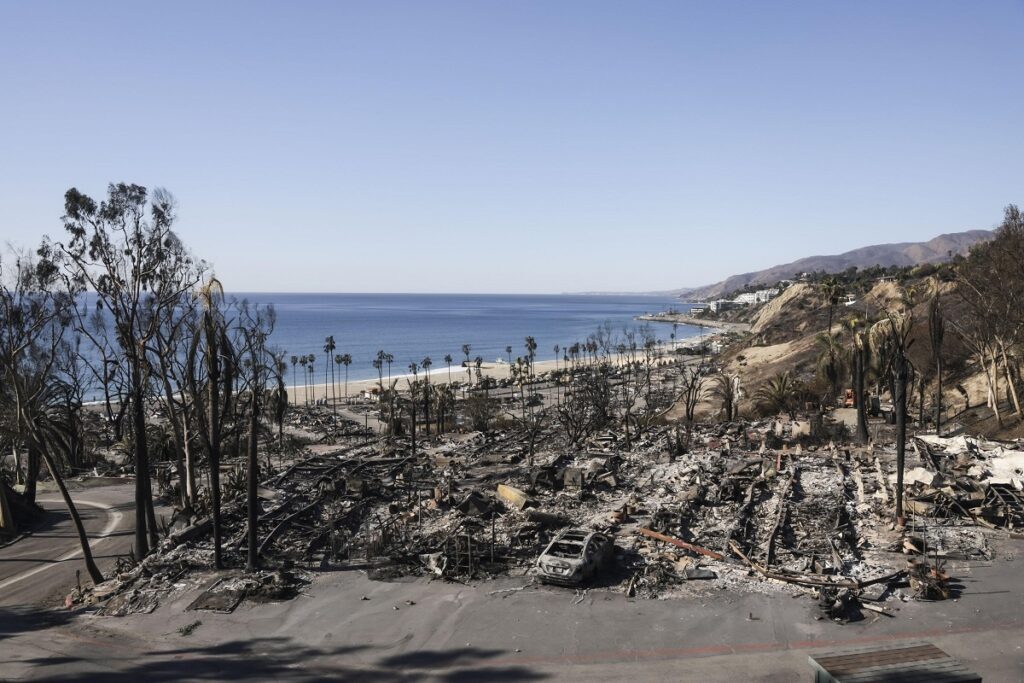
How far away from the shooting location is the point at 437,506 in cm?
2334

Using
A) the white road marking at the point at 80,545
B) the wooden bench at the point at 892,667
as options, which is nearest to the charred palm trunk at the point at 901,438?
the wooden bench at the point at 892,667

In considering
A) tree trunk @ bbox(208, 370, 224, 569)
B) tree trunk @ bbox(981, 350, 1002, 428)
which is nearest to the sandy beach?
tree trunk @ bbox(981, 350, 1002, 428)

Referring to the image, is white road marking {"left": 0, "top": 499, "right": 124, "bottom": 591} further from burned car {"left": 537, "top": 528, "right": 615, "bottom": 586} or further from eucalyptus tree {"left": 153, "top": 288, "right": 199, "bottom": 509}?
burned car {"left": 537, "top": 528, "right": 615, "bottom": 586}

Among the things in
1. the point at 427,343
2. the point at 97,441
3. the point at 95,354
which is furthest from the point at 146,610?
the point at 427,343

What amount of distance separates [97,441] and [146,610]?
40.1m

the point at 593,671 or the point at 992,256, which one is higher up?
the point at 992,256

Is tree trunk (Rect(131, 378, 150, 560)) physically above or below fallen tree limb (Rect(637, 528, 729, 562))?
above

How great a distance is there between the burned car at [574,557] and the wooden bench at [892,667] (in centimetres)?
662

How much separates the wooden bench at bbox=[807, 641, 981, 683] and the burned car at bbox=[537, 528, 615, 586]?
6623 millimetres

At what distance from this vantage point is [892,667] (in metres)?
10.6

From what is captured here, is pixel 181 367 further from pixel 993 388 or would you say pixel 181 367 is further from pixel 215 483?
pixel 993 388

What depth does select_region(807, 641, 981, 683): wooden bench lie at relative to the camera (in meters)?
10.4

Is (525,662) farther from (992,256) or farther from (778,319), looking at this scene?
(778,319)

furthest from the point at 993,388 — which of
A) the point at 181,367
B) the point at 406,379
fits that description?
the point at 406,379
